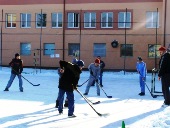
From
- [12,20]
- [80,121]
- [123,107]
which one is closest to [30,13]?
[12,20]

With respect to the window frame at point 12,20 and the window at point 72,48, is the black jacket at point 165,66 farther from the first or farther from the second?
the window frame at point 12,20

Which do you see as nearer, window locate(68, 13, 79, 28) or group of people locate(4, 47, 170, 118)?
group of people locate(4, 47, 170, 118)

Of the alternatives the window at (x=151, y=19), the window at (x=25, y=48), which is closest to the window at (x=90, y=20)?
the window at (x=151, y=19)

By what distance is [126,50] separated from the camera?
3180cm

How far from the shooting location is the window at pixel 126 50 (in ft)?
104

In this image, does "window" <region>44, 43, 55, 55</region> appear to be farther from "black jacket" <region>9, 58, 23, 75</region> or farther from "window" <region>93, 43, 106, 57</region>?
"black jacket" <region>9, 58, 23, 75</region>

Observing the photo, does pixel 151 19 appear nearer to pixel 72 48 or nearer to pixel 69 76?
pixel 72 48

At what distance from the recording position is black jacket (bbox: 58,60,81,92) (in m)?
9.55

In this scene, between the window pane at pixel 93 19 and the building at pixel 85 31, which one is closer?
the building at pixel 85 31

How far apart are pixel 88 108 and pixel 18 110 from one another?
2.14 meters

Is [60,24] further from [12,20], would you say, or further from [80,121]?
[80,121]

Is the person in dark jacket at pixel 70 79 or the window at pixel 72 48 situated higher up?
the window at pixel 72 48

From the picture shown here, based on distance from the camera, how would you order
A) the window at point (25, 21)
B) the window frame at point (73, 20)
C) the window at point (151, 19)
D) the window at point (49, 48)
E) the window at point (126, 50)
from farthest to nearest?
1. the window at point (25, 21)
2. the window at point (49, 48)
3. the window frame at point (73, 20)
4. the window at point (126, 50)
5. the window at point (151, 19)

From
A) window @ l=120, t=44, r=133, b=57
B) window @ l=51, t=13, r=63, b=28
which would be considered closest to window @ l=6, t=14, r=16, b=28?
window @ l=51, t=13, r=63, b=28
